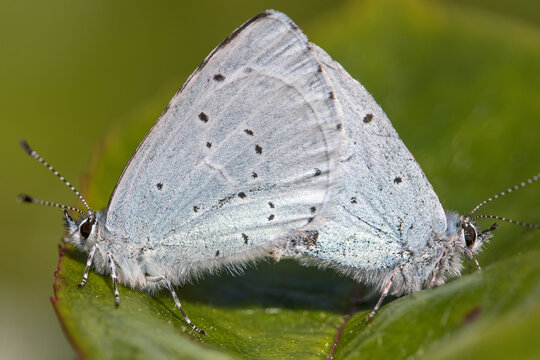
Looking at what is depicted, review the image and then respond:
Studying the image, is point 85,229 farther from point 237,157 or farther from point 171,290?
point 237,157

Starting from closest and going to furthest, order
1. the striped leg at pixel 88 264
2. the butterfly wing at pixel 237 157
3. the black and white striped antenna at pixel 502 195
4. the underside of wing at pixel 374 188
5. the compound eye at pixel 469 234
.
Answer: the striped leg at pixel 88 264
the butterfly wing at pixel 237 157
the underside of wing at pixel 374 188
the compound eye at pixel 469 234
the black and white striped antenna at pixel 502 195

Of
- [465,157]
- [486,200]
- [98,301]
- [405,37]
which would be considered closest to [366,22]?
[405,37]

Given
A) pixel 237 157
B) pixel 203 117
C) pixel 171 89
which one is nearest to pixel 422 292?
pixel 237 157

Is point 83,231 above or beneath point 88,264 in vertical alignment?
above

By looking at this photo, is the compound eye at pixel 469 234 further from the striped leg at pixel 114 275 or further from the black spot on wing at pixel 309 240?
the striped leg at pixel 114 275

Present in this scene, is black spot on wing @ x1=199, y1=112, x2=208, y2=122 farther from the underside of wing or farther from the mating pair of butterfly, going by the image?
A: the underside of wing

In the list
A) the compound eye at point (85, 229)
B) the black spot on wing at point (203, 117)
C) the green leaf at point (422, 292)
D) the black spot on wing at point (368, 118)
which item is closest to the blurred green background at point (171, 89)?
the green leaf at point (422, 292)

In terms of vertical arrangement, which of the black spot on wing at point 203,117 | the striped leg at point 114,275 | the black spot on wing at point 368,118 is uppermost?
the black spot on wing at point 203,117
